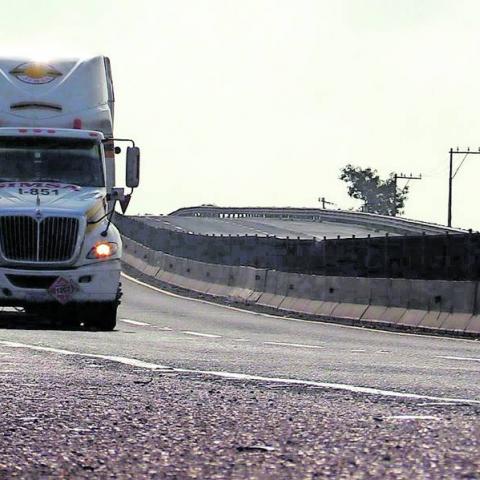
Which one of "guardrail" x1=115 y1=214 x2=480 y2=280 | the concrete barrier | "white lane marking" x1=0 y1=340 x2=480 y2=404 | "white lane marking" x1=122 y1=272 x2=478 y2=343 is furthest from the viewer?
"guardrail" x1=115 y1=214 x2=480 y2=280

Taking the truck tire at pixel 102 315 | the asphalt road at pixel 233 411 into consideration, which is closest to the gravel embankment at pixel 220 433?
the asphalt road at pixel 233 411

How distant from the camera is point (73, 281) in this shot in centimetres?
1842

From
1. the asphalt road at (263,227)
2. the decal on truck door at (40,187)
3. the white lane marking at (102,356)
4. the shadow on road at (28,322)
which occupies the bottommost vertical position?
the asphalt road at (263,227)

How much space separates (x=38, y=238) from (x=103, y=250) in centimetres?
93

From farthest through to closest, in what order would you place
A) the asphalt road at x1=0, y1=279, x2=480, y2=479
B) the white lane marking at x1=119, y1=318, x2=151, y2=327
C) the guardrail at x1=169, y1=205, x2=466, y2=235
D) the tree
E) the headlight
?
the tree
the guardrail at x1=169, y1=205, x2=466, y2=235
the white lane marking at x1=119, y1=318, x2=151, y2=327
the headlight
the asphalt road at x1=0, y1=279, x2=480, y2=479

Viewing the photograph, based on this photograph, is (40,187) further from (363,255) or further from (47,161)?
(363,255)

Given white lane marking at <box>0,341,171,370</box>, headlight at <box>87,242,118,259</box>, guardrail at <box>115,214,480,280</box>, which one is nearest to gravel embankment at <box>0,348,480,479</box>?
white lane marking at <box>0,341,171,370</box>

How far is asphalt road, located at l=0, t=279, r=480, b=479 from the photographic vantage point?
191 inches

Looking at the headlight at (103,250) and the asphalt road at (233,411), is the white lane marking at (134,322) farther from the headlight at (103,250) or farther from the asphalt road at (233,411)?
the asphalt road at (233,411)

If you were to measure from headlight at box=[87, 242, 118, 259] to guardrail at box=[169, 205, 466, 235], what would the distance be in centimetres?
6310

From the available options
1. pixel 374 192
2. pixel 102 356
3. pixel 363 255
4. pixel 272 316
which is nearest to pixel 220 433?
pixel 102 356

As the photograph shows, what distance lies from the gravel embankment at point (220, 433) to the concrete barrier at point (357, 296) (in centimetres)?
1379

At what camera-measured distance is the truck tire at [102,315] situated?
18859mm

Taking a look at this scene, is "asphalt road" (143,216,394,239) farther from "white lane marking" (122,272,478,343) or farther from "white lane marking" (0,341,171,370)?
"white lane marking" (0,341,171,370)
